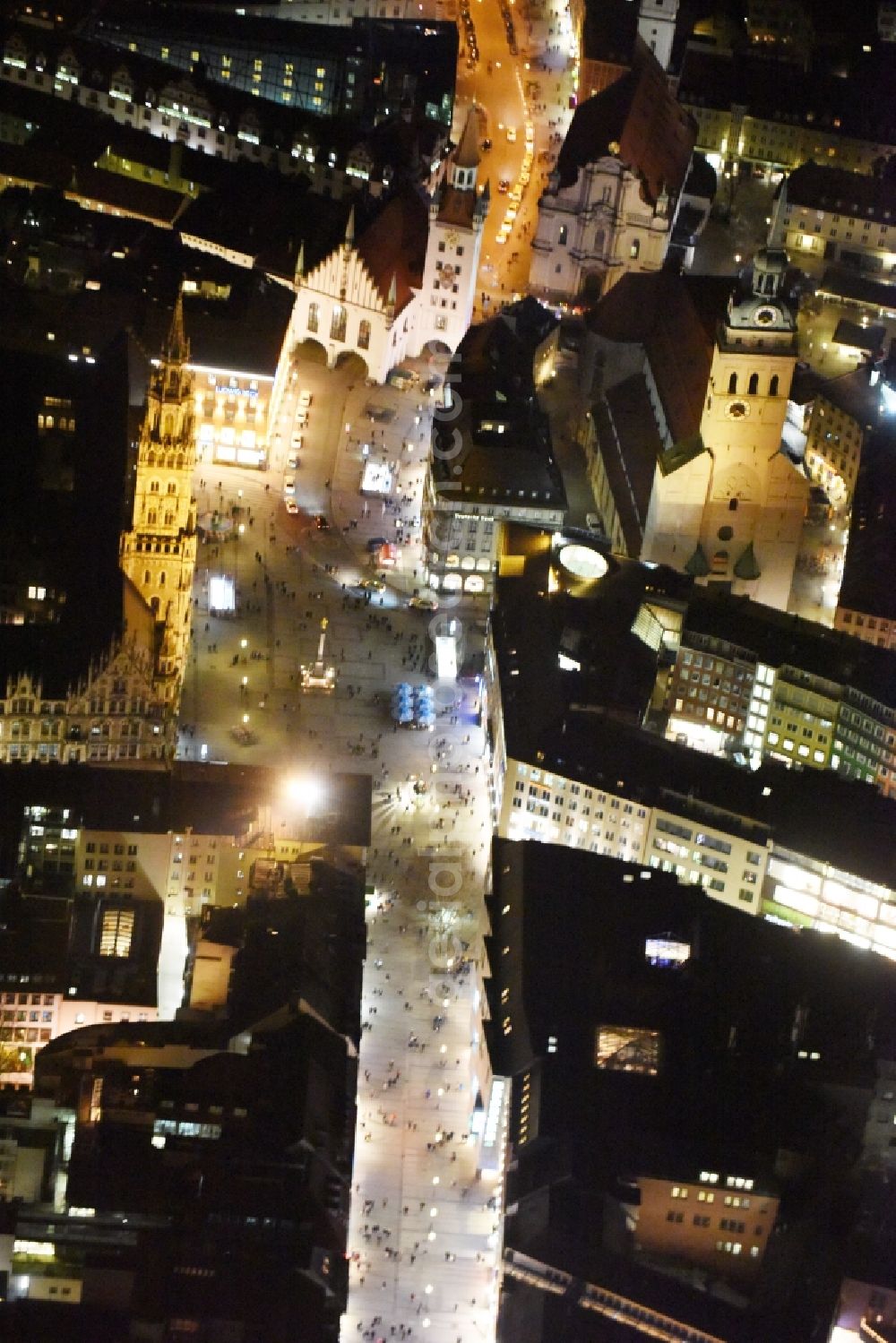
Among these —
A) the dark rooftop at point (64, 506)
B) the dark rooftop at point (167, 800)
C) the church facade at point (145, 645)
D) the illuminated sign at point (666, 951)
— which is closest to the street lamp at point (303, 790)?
the dark rooftop at point (167, 800)

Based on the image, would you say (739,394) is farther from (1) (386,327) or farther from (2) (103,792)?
(2) (103,792)

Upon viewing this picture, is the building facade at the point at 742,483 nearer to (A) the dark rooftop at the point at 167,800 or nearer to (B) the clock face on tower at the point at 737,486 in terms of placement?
(B) the clock face on tower at the point at 737,486

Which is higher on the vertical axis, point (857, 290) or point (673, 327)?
point (857, 290)

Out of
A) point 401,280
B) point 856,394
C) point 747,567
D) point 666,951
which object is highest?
point 401,280

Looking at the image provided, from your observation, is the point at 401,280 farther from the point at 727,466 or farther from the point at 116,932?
the point at 116,932

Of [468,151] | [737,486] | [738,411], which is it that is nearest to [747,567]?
[737,486]

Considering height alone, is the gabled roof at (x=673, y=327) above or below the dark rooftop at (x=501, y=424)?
above
